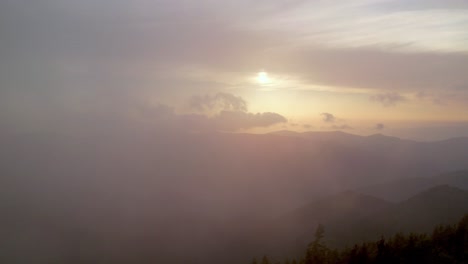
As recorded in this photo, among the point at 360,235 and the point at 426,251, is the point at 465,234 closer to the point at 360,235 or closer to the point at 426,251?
the point at 426,251

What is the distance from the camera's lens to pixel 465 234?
4731 centimetres

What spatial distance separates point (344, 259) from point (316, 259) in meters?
4.92

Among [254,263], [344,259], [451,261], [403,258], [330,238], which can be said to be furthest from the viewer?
[330,238]

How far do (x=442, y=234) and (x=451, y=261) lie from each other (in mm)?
13417

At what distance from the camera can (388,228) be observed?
198500 mm

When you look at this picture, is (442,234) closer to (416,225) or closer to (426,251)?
(426,251)

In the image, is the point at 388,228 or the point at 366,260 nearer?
the point at 366,260

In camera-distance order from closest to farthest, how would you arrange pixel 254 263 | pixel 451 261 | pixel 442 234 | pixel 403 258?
1. pixel 451 261
2. pixel 403 258
3. pixel 442 234
4. pixel 254 263

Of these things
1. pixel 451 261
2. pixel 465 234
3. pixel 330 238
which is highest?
pixel 330 238

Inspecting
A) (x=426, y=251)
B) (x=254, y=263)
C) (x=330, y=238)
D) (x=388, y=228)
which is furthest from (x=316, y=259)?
(x=388, y=228)

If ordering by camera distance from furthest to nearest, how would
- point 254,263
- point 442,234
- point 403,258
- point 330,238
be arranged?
point 330,238, point 254,263, point 442,234, point 403,258

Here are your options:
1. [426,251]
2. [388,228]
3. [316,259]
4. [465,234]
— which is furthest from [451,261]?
[388,228]

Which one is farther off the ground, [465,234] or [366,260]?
[465,234]

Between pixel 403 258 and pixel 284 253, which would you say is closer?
pixel 403 258
